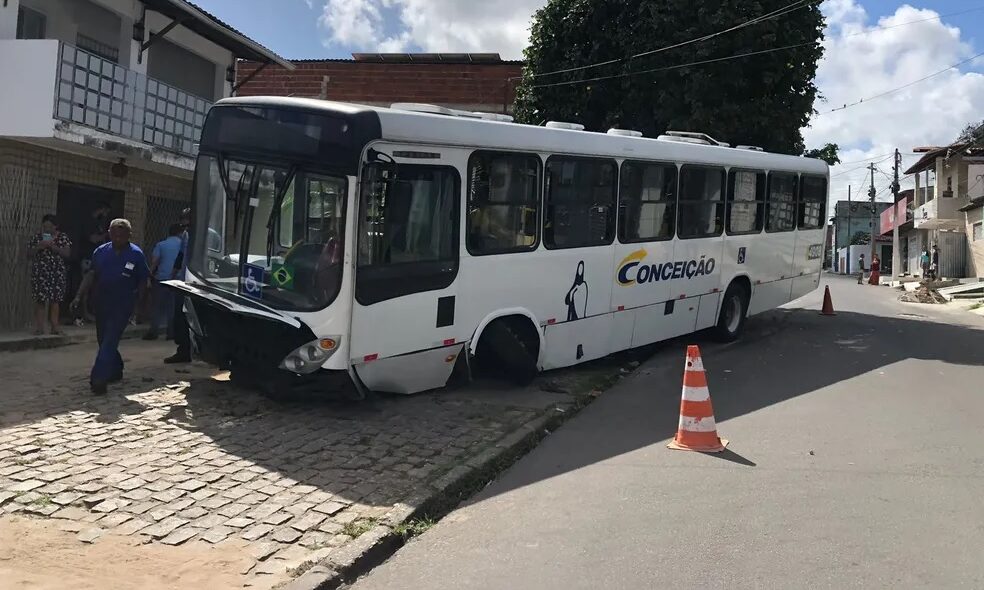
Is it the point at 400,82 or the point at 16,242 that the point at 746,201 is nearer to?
the point at 16,242

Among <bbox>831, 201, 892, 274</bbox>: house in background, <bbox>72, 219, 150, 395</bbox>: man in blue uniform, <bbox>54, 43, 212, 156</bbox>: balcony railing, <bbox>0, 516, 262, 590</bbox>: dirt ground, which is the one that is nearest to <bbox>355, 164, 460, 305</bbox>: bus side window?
<bbox>72, 219, 150, 395</bbox>: man in blue uniform

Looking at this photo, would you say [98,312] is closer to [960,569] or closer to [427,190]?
[427,190]

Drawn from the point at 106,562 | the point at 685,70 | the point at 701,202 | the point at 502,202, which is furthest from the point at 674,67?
the point at 106,562

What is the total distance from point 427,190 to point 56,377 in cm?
449

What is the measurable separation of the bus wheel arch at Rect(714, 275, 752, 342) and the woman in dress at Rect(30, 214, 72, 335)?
947cm

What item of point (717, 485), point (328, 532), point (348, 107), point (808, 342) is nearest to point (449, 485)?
point (328, 532)

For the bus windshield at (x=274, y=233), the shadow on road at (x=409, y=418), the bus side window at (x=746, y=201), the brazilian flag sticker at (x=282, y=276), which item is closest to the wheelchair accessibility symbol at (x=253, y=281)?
the bus windshield at (x=274, y=233)

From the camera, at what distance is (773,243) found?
43.0 feet

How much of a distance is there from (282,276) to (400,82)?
19610mm

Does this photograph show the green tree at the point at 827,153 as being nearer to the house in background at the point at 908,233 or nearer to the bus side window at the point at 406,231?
the bus side window at the point at 406,231

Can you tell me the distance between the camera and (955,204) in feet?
121

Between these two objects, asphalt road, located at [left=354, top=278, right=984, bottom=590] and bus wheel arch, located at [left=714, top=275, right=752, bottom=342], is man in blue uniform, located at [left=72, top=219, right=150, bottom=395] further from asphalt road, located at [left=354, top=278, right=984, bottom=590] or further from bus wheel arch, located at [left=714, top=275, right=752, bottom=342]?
bus wheel arch, located at [left=714, top=275, right=752, bottom=342]

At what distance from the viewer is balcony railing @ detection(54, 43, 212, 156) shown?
11.1 metres

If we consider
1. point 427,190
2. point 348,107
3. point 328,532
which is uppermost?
point 348,107
